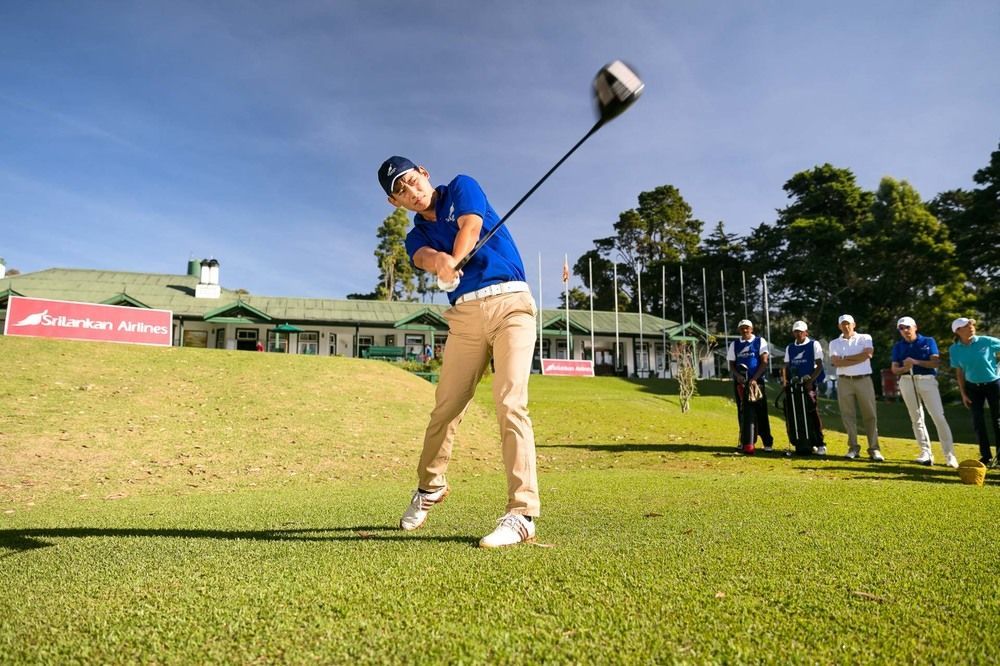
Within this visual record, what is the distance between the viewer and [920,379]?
1031 cm

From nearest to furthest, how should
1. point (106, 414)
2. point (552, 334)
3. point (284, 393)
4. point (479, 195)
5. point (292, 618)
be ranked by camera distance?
point (292, 618)
point (479, 195)
point (106, 414)
point (284, 393)
point (552, 334)

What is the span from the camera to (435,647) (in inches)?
75.1

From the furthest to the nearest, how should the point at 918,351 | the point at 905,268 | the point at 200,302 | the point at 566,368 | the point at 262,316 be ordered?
1. the point at 905,268
2. the point at 200,302
3. the point at 262,316
4. the point at 566,368
5. the point at 918,351

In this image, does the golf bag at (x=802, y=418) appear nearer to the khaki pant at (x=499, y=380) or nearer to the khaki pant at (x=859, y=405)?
the khaki pant at (x=859, y=405)

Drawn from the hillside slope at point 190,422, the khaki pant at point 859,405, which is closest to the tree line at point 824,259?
the hillside slope at point 190,422

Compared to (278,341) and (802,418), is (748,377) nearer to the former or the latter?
(802,418)

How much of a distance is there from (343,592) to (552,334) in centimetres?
4678

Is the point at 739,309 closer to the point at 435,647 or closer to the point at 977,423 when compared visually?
the point at 977,423

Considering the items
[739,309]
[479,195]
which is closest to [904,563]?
[479,195]

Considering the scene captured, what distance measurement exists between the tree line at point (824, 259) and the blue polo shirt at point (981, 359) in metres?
20.0

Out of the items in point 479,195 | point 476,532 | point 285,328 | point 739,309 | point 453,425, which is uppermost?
point 739,309

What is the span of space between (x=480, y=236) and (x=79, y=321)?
24.7m

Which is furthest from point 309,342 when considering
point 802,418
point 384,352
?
point 802,418

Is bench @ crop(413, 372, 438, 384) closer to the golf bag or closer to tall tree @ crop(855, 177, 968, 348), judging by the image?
the golf bag
